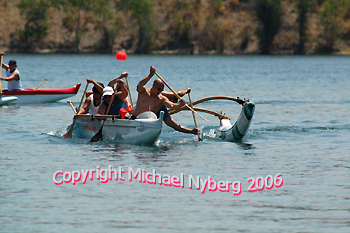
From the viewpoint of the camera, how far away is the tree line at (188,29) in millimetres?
118250

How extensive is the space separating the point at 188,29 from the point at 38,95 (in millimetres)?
91250

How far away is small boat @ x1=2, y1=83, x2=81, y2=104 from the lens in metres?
28.7

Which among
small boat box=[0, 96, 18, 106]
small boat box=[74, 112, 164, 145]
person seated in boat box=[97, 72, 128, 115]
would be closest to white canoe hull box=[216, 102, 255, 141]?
small boat box=[74, 112, 164, 145]

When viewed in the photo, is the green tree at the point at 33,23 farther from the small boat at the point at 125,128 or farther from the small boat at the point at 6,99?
the small boat at the point at 125,128

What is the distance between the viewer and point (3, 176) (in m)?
13.4

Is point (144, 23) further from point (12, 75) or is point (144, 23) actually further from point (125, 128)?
point (125, 128)

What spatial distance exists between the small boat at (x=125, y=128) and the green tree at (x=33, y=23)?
10405 centimetres

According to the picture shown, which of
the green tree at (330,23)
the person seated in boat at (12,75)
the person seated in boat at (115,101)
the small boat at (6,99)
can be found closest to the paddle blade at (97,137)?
the person seated in boat at (115,101)

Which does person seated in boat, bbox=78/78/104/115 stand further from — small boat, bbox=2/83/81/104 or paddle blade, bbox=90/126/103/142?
small boat, bbox=2/83/81/104

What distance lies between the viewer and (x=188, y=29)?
119125mm

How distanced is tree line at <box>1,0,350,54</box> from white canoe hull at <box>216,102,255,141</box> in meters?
99.1

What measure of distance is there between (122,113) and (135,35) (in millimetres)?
104033

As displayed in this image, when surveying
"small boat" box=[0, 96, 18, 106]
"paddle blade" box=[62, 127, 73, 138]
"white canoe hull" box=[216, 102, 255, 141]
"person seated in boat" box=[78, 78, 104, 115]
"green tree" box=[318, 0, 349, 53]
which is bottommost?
"small boat" box=[0, 96, 18, 106]

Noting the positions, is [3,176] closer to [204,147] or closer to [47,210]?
[47,210]
